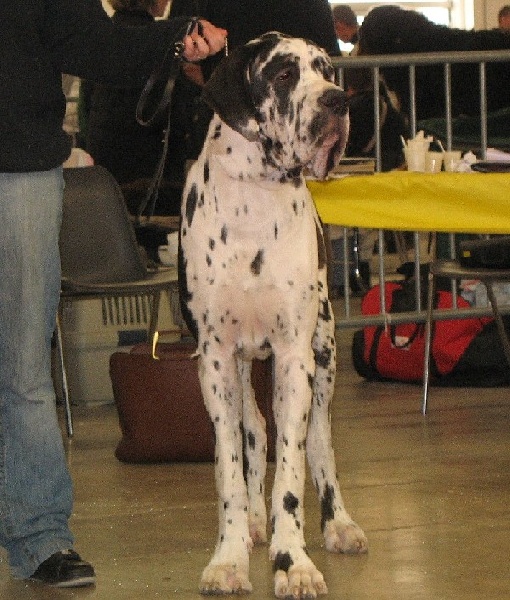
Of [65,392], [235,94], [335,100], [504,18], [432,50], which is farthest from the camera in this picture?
[504,18]

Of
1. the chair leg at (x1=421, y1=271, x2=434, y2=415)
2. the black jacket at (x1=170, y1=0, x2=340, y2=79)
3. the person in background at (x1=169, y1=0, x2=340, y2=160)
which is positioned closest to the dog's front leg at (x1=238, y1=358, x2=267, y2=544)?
the person in background at (x1=169, y1=0, x2=340, y2=160)

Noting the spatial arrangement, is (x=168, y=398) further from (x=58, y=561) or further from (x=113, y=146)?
(x=113, y=146)

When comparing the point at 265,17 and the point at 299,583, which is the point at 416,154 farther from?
the point at 299,583

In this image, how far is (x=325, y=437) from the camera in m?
3.57

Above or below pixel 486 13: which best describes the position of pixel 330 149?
above

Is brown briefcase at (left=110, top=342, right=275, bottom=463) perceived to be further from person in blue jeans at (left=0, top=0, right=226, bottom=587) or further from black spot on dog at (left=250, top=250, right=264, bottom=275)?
black spot on dog at (left=250, top=250, right=264, bottom=275)

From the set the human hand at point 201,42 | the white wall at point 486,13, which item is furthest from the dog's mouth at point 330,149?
the white wall at point 486,13

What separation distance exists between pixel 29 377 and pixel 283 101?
0.88 metres

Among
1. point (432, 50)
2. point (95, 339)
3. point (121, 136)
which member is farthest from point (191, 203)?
point (432, 50)

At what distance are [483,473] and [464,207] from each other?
127cm

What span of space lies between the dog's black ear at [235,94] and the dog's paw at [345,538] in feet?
3.39

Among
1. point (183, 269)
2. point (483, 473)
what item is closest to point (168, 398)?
point (483, 473)

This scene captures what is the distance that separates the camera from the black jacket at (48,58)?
120 inches

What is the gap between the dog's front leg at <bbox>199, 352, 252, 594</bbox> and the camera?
10.3ft
